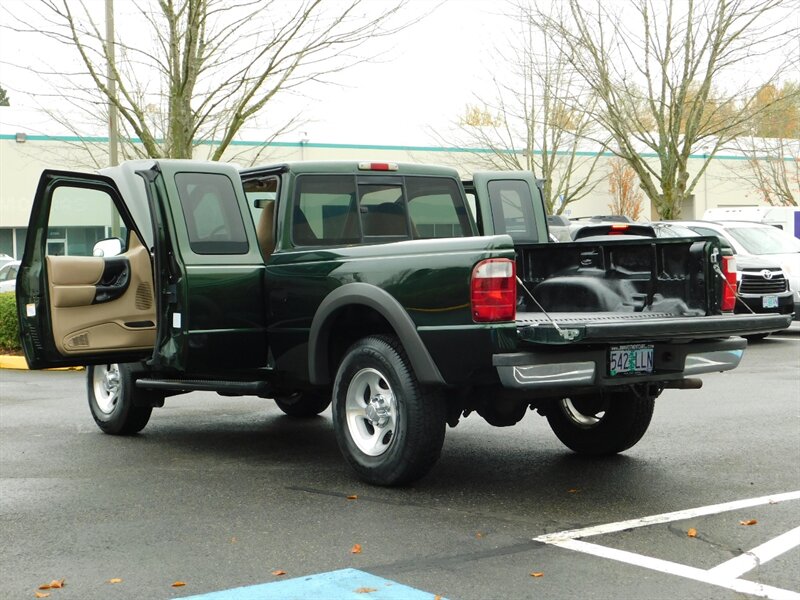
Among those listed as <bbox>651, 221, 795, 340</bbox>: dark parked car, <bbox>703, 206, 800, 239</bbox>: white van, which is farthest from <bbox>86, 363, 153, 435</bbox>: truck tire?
<bbox>703, 206, 800, 239</bbox>: white van

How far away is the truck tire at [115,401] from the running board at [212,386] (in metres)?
0.27

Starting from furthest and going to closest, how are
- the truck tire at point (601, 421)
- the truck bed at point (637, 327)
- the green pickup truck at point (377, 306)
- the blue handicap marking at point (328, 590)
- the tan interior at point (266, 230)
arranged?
1. the tan interior at point (266, 230)
2. the truck tire at point (601, 421)
3. the green pickup truck at point (377, 306)
4. the truck bed at point (637, 327)
5. the blue handicap marking at point (328, 590)

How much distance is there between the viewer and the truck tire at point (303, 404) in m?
9.52

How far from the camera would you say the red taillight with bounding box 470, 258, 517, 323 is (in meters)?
5.96

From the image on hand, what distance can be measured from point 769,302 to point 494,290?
11106mm

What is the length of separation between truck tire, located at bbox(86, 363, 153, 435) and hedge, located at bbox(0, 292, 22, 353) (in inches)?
288

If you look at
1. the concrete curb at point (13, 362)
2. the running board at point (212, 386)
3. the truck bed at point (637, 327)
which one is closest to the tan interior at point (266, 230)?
the running board at point (212, 386)

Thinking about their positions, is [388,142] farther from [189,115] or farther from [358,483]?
[358,483]

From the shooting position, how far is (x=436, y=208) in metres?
8.17

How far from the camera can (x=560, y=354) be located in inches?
236

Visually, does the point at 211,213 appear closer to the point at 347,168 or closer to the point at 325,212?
the point at 325,212

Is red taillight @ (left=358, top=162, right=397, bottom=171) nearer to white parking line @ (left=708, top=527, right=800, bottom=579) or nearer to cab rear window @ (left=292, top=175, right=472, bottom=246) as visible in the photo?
cab rear window @ (left=292, top=175, right=472, bottom=246)

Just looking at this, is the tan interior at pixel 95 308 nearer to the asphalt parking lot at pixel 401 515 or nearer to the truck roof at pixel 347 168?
the asphalt parking lot at pixel 401 515

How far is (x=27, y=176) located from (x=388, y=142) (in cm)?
1441
